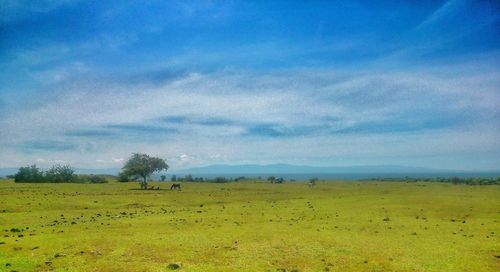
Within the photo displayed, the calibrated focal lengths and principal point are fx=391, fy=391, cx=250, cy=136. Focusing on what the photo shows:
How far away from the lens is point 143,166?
10269cm

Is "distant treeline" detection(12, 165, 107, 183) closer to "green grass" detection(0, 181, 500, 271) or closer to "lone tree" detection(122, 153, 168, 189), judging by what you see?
"lone tree" detection(122, 153, 168, 189)

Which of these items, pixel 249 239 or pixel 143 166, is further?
pixel 143 166

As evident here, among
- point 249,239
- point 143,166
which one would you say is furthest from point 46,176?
point 249,239

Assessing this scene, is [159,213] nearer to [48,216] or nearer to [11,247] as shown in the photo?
[48,216]

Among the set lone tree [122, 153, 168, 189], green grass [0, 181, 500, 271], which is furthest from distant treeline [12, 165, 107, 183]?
green grass [0, 181, 500, 271]

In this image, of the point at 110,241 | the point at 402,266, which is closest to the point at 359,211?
the point at 402,266

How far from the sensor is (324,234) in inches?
1348

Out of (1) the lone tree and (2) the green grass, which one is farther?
(1) the lone tree

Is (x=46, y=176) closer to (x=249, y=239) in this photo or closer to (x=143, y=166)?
(x=143, y=166)

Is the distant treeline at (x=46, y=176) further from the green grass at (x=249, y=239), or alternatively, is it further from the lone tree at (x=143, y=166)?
the green grass at (x=249, y=239)

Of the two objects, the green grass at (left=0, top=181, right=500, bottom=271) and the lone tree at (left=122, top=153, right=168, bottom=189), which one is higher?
the lone tree at (left=122, top=153, right=168, bottom=189)

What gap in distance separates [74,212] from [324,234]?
3179cm

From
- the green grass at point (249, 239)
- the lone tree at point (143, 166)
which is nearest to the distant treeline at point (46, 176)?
the lone tree at point (143, 166)

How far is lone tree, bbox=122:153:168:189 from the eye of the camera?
10234 cm
